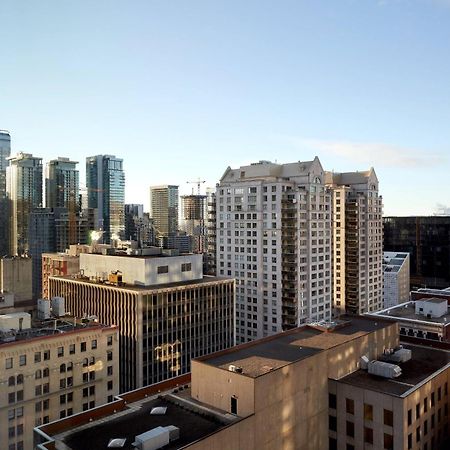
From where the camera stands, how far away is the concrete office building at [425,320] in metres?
88.4

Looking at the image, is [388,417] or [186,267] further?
[186,267]

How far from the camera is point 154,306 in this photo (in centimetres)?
9206

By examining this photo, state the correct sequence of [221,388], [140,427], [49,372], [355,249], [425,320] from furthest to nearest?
[355,249] < [425,320] < [49,372] < [221,388] < [140,427]

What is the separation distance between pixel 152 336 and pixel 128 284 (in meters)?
12.9

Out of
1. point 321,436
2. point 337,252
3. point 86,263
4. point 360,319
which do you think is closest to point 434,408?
point 321,436

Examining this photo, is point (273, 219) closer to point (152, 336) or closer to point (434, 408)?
point (152, 336)

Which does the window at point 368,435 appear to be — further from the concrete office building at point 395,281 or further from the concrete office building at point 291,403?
the concrete office building at point 395,281

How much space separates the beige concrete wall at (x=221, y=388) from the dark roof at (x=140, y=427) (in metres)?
2.65

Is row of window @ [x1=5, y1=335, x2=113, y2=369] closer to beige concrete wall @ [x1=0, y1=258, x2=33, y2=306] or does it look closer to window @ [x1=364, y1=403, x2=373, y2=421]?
window @ [x1=364, y1=403, x2=373, y2=421]

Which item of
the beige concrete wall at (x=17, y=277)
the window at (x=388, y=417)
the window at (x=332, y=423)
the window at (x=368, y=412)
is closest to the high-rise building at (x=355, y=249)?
the window at (x=332, y=423)

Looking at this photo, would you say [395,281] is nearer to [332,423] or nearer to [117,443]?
[332,423]

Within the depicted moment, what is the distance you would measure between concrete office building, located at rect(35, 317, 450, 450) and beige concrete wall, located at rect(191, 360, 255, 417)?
10 centimetres

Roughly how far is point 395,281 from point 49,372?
463ft

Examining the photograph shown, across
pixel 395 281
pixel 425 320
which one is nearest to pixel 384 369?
pixel 425 320
